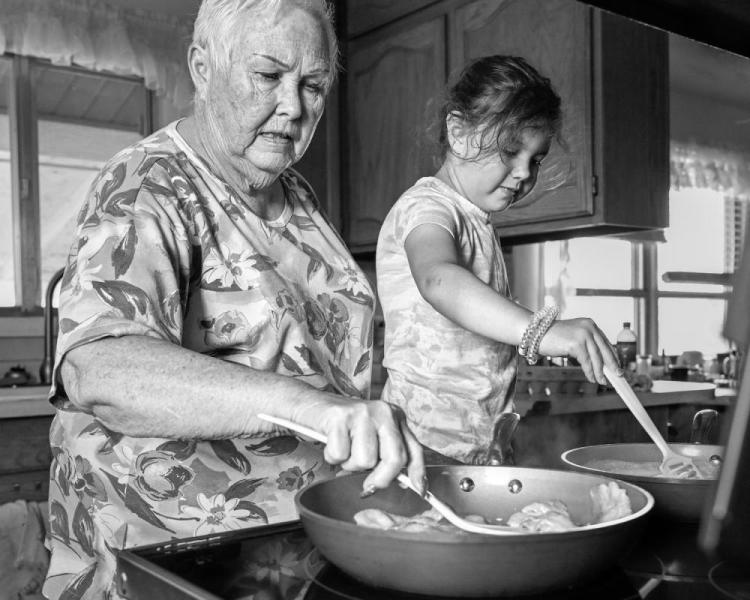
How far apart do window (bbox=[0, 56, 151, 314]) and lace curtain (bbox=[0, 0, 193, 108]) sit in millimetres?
166

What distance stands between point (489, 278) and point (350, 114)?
2.23 m

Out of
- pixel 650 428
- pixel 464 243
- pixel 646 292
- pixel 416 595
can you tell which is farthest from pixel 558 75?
pixel 646 292

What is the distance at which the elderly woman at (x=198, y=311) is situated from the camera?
2.53 feet

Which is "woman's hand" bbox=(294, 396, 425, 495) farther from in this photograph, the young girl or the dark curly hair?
the dark curly hair

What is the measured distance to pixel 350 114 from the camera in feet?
11.6

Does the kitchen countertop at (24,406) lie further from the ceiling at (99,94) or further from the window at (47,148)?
the ceiling at (99,94)

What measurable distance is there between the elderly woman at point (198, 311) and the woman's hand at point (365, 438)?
99mm

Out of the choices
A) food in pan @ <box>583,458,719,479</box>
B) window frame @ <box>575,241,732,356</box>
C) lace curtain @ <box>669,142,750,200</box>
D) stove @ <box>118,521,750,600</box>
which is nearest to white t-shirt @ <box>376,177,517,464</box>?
food in pan @ <box>583,458,719,479</box>

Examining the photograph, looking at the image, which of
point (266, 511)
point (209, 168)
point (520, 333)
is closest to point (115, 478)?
point (266, 511)

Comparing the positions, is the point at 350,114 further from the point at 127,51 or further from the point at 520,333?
the point at 520,333

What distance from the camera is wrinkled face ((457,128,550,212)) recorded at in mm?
1410

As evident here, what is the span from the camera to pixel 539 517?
2.26 ft

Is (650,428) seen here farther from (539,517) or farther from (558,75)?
(558,75)

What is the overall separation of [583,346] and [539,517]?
0.32 m
